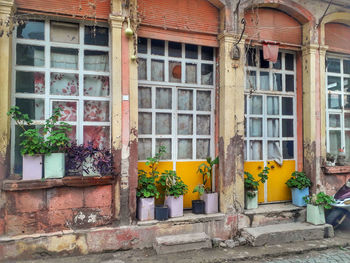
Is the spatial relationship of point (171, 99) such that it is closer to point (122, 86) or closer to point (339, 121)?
point (122, 86)

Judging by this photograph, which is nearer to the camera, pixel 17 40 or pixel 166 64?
pixel 17 40

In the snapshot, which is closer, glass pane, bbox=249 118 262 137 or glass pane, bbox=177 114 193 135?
glass pane, bbox=177 114 193 135

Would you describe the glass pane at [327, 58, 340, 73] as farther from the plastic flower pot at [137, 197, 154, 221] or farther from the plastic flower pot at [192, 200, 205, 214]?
the plastic flower pot at [137, 197, 154, 221]

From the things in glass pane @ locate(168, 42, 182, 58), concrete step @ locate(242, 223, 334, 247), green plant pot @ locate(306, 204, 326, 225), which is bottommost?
concrete step @ locate(242, 223, 334, 247)

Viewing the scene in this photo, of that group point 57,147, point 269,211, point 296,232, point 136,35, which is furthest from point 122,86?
point 296,232

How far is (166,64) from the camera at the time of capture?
5.38m

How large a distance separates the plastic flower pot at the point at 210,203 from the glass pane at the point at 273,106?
2312 mm

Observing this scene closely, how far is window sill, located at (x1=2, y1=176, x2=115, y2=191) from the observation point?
13.4 feet

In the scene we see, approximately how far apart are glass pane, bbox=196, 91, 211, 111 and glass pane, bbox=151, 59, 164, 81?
0.86 metres

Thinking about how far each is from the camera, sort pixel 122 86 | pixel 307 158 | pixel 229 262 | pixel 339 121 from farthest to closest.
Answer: pixel 339 121, pixel 307 158, pixel 122 86, pixel 229 262

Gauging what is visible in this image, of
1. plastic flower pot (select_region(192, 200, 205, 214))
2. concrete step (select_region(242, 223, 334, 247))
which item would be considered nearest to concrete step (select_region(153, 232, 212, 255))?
plastic flower pot (select_region(192, 200, 205, 214))

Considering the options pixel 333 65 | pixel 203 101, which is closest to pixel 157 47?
pixel 203 101

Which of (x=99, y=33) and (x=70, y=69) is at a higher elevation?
(x=99, y=33)

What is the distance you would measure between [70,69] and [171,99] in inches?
75.9
